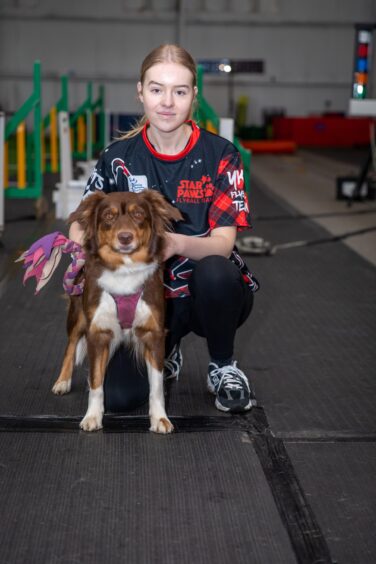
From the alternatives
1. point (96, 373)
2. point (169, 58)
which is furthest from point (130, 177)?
point (96, 373)

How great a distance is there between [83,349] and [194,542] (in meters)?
1.11

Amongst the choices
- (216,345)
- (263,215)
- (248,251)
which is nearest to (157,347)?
(216,345)

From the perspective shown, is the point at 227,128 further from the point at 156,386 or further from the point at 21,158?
the point at 156,386

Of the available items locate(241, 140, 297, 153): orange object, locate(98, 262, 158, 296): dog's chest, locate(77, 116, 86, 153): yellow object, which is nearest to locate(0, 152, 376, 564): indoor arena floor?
locate(98, 262, 158, 296): dog's chest

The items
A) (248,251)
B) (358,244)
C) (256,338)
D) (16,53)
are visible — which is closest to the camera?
Answer: (256,338)

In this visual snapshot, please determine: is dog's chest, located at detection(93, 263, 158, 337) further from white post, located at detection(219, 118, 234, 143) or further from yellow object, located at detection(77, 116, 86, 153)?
yellow object, located at detection(77, 116, 86, 153)

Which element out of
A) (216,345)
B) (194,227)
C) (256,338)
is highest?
(194,227)

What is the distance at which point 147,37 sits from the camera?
20.2 m

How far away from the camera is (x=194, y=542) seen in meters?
2.01

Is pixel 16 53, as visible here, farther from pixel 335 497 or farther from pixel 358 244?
pixel 335 497

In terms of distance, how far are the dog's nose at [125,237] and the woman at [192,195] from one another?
38cm

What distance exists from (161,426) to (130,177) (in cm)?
85

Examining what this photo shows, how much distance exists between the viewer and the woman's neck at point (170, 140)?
108 inches

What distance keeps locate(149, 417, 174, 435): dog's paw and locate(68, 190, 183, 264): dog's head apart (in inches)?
21.9
